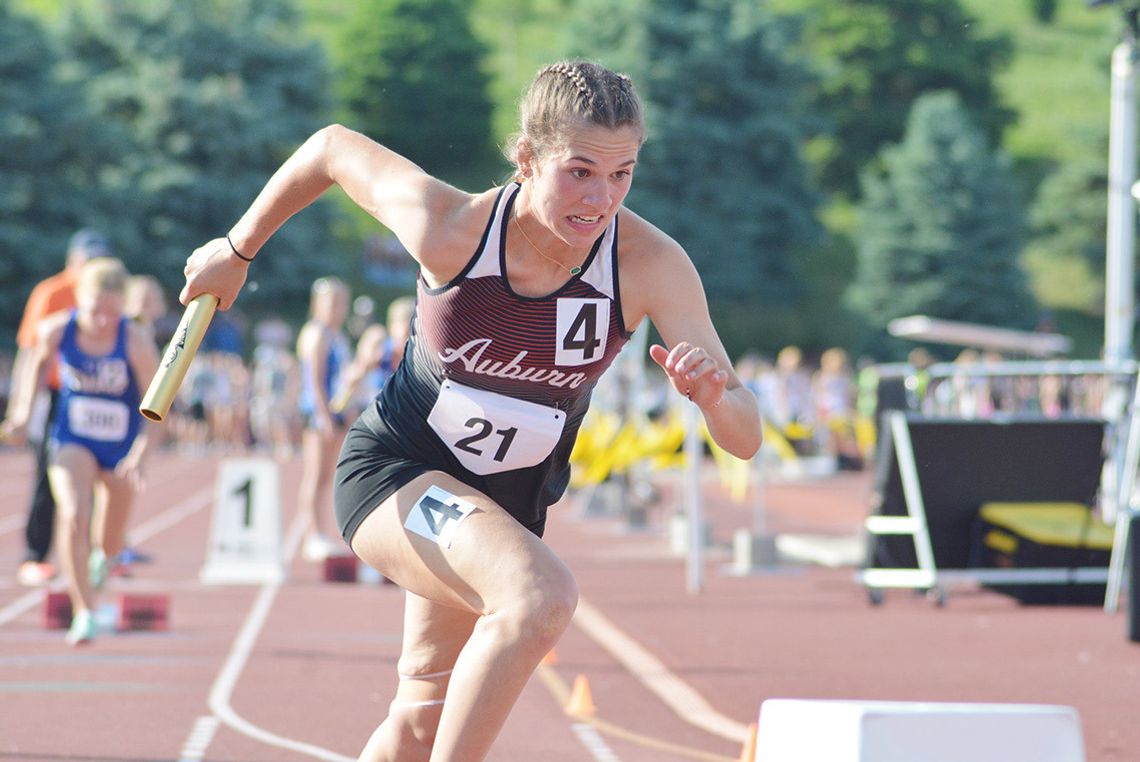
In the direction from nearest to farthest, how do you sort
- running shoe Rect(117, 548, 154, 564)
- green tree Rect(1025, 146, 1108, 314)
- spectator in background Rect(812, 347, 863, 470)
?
running shoe Rect(117, 548, 154, 564)
spectator in background Rect(812, 347, 863, 470)
green tree Rect(1025, 146, 1108, 314)

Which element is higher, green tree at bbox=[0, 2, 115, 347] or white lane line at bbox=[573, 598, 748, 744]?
green tree at bbox=[0, 2, 115, 347]

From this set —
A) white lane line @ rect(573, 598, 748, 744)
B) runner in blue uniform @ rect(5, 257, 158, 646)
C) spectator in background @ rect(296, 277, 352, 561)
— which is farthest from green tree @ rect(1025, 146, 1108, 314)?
runner in blue uniform @ rect(5, 257, 158, 646)

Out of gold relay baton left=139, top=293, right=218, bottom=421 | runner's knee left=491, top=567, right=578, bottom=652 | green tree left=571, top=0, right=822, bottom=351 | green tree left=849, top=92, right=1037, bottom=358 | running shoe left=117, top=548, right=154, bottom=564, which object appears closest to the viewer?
runner's knee left=491, top=567, right=578, bottom=652

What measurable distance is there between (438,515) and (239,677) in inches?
189

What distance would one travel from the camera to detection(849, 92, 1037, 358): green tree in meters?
63.1

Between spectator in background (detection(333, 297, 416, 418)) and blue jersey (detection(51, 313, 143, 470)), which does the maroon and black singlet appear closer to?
blue jersey (detection(51, 313, 143, 470))

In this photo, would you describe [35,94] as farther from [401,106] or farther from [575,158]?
[575,158]

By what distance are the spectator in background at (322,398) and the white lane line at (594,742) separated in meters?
6.50

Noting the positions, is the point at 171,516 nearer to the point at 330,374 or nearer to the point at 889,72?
the point at 330,374

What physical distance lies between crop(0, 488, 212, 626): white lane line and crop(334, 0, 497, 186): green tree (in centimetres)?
5909

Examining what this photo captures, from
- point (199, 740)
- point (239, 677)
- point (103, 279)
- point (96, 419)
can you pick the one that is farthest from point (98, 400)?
point (199, 740)

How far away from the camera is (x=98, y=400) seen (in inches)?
386

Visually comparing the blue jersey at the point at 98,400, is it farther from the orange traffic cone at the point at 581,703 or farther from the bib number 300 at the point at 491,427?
the bib number 300 at the point at 491,427

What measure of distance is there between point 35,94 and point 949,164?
30026 mm
